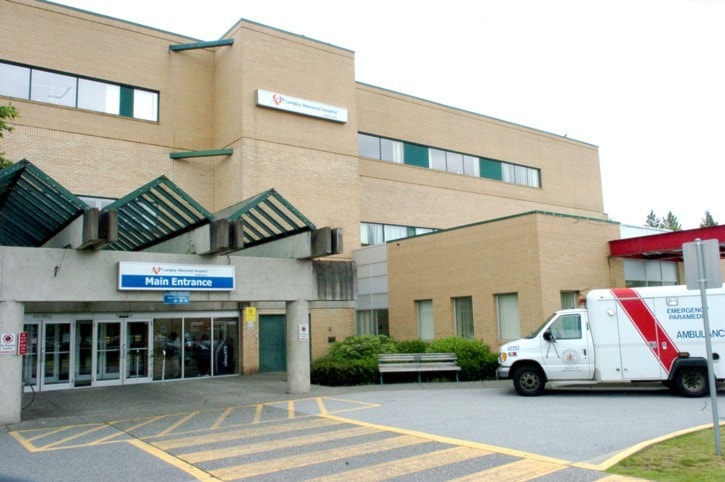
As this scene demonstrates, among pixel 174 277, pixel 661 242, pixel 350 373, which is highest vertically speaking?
pixel 661 242

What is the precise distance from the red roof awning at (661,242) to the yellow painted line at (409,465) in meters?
14.6

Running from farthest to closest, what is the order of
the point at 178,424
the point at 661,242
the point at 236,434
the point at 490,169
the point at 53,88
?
the point at 490,169 < the point at 53,88 < the point at 661,242 < the point at 178,424 < the point at 236,434

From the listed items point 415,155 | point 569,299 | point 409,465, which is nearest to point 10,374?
point 409,465

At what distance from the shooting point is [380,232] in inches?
1228

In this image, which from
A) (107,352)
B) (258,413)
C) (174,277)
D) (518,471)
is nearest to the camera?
(518,471)

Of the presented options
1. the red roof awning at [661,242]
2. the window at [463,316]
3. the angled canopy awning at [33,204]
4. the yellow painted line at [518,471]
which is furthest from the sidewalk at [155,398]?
the yellow painted line at [518,471]

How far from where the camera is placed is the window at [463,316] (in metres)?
23.2

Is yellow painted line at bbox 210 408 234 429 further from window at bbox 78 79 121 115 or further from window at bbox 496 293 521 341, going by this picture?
window at bbox 78 79 121 115

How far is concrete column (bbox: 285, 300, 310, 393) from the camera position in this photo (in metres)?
17.2

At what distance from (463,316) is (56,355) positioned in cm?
1382

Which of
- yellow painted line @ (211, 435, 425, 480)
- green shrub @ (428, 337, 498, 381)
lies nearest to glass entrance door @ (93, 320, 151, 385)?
green shrub @ (428, 337, 498, 381)

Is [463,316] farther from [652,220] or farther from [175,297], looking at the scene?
[652,220]

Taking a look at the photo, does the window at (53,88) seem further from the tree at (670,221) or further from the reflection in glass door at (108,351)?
the tree at (670,221)

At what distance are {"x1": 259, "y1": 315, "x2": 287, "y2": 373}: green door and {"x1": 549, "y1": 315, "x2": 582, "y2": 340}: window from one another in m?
12.7
